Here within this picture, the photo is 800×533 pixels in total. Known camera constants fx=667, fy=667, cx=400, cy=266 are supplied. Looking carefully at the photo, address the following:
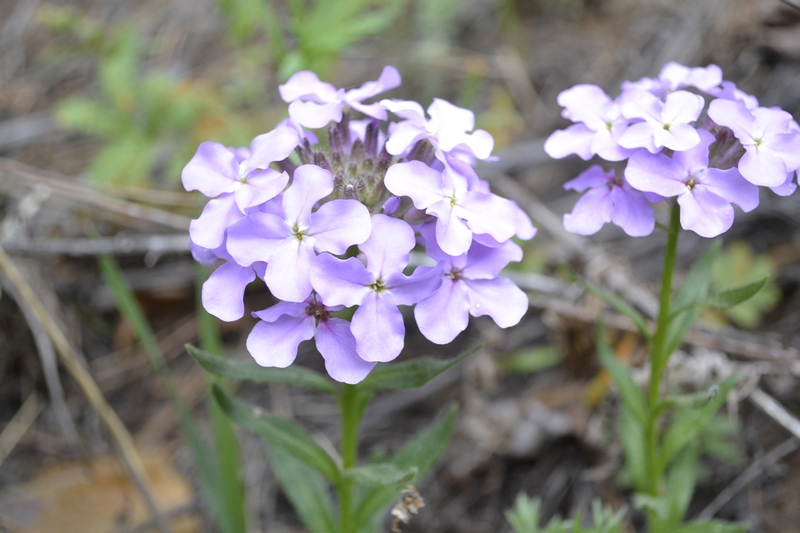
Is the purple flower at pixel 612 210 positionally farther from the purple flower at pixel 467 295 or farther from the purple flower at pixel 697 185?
the purple flower at pixel 467 295

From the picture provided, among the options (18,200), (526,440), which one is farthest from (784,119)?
(18,200)

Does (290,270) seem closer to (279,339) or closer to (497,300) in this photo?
(279,339)

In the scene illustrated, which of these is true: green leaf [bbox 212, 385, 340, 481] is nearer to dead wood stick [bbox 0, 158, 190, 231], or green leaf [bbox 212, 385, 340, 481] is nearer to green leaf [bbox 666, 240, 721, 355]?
green leaf [bbox 666, 240, 721, 355]

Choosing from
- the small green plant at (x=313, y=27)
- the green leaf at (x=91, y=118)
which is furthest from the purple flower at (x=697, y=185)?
the green leaf at (x=91, y=118)

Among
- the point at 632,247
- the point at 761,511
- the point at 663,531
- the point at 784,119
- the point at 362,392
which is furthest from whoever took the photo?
the point at 632,247

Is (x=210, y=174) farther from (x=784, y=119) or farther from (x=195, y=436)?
(x=784, y=119)

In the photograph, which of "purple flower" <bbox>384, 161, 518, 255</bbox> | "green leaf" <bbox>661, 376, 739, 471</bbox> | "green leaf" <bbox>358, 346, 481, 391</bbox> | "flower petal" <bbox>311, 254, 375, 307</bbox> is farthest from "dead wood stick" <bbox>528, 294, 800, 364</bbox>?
"flower petal" <bbox>311, 254, 375, 307</bbox>
